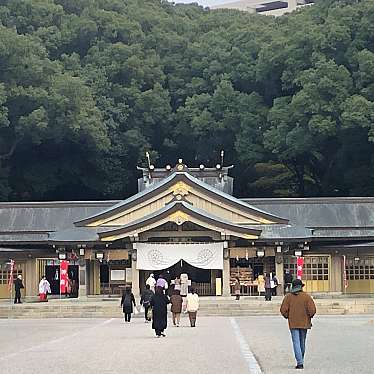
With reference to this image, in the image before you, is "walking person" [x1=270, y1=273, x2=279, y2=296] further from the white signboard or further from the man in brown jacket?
the man in brown jacket

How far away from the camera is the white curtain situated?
3353 cm

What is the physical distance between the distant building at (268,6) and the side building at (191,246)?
69834 millimetres

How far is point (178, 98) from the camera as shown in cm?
5688

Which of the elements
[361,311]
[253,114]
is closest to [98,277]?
[361,311]

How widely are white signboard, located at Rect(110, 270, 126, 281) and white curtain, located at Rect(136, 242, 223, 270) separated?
223cm

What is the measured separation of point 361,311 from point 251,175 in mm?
27498

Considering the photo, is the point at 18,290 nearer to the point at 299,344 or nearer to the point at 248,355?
the point at 248,355

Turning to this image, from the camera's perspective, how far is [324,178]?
2056 inches

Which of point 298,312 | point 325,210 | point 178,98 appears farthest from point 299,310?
point 178,98

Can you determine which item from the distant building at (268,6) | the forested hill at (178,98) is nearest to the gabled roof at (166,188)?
the forested hill at (178,98)

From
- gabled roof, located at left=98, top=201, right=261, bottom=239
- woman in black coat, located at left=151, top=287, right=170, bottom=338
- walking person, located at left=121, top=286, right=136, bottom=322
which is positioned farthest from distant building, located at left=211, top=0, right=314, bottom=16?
woman in black coat, located at left=151, top=287, right=170, bottom=338

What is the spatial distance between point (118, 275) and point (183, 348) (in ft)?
67.4

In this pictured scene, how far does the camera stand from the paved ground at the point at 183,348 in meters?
12.0

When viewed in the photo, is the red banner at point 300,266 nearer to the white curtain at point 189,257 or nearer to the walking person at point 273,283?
the walking person at point 273,283
